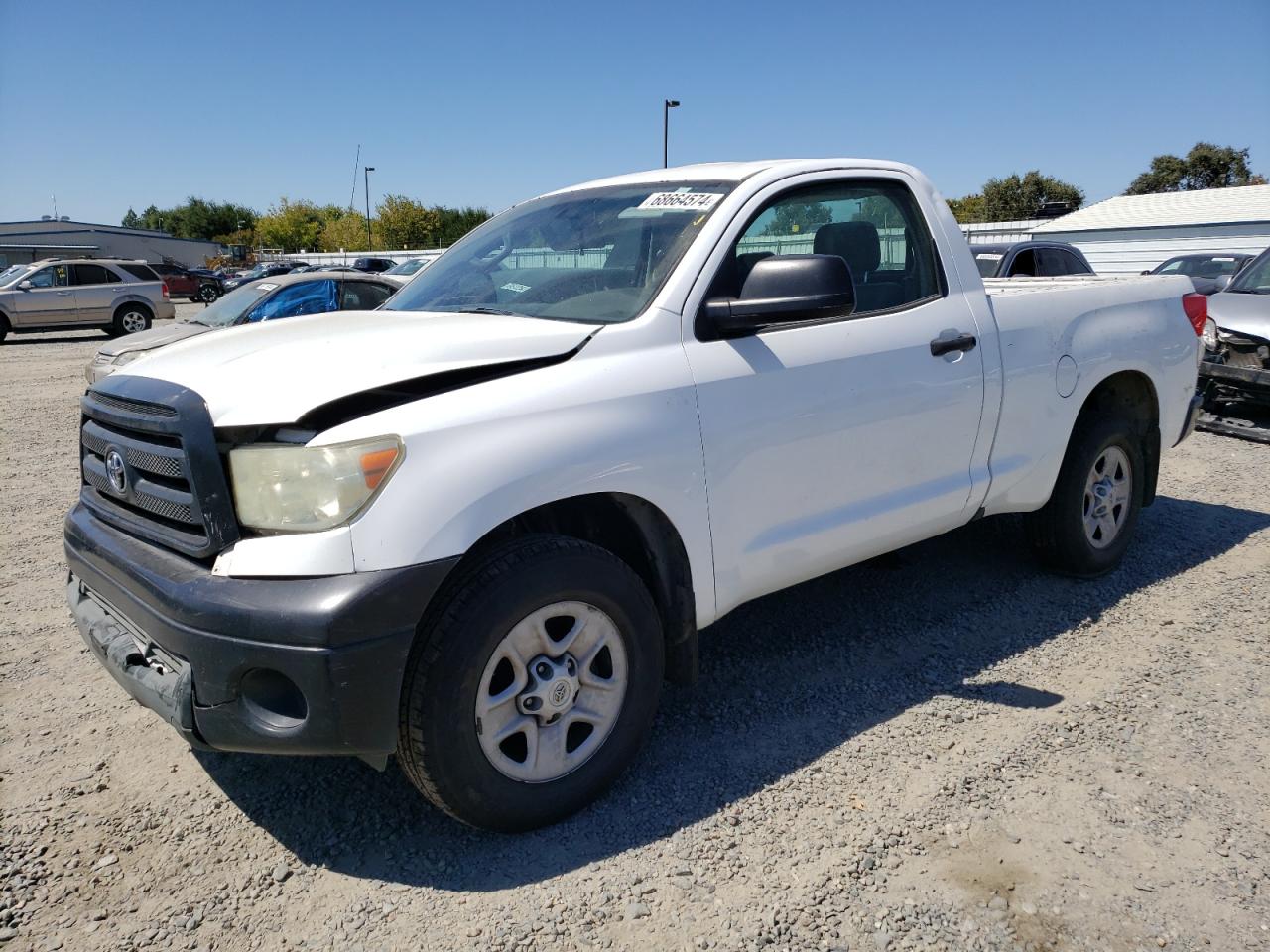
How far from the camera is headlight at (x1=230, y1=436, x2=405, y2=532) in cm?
239

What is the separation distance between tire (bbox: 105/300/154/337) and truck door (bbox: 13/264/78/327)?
819mm

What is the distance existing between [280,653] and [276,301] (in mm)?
8983

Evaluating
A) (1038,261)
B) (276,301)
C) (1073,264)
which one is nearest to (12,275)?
(276,301)

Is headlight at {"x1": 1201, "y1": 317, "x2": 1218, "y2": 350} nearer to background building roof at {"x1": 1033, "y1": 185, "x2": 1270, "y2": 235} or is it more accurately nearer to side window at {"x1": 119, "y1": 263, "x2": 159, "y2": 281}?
side window at {"x1": 119, "y1": 263, "x2": 159, "y2": 281}

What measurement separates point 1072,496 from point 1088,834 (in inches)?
82.8

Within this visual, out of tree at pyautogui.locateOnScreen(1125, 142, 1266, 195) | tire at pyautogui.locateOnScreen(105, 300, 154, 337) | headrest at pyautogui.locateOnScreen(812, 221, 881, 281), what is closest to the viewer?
headrest at pyautogui.locateOnScreen(812, 221, 881, 281)

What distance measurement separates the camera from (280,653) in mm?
2320

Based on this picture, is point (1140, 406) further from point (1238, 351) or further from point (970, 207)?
point (970, 207)

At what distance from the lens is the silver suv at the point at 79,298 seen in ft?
67.4

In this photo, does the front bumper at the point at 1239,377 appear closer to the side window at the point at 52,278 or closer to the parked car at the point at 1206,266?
the parked car at the point at 1206,266

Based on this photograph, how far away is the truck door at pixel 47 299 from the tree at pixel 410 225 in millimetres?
46183

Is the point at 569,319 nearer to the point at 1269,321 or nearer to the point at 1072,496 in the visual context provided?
the point at 1072,496

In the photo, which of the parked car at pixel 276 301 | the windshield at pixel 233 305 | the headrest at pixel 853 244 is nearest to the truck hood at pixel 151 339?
the parked car at pixel 276 301

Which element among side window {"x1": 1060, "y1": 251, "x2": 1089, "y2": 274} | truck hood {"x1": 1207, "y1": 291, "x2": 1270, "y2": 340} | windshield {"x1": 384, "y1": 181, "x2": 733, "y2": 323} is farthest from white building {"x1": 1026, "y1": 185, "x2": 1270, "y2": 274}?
windshield {"x1": 384, "y1": 181, "x2": 733, "y2": 323}
